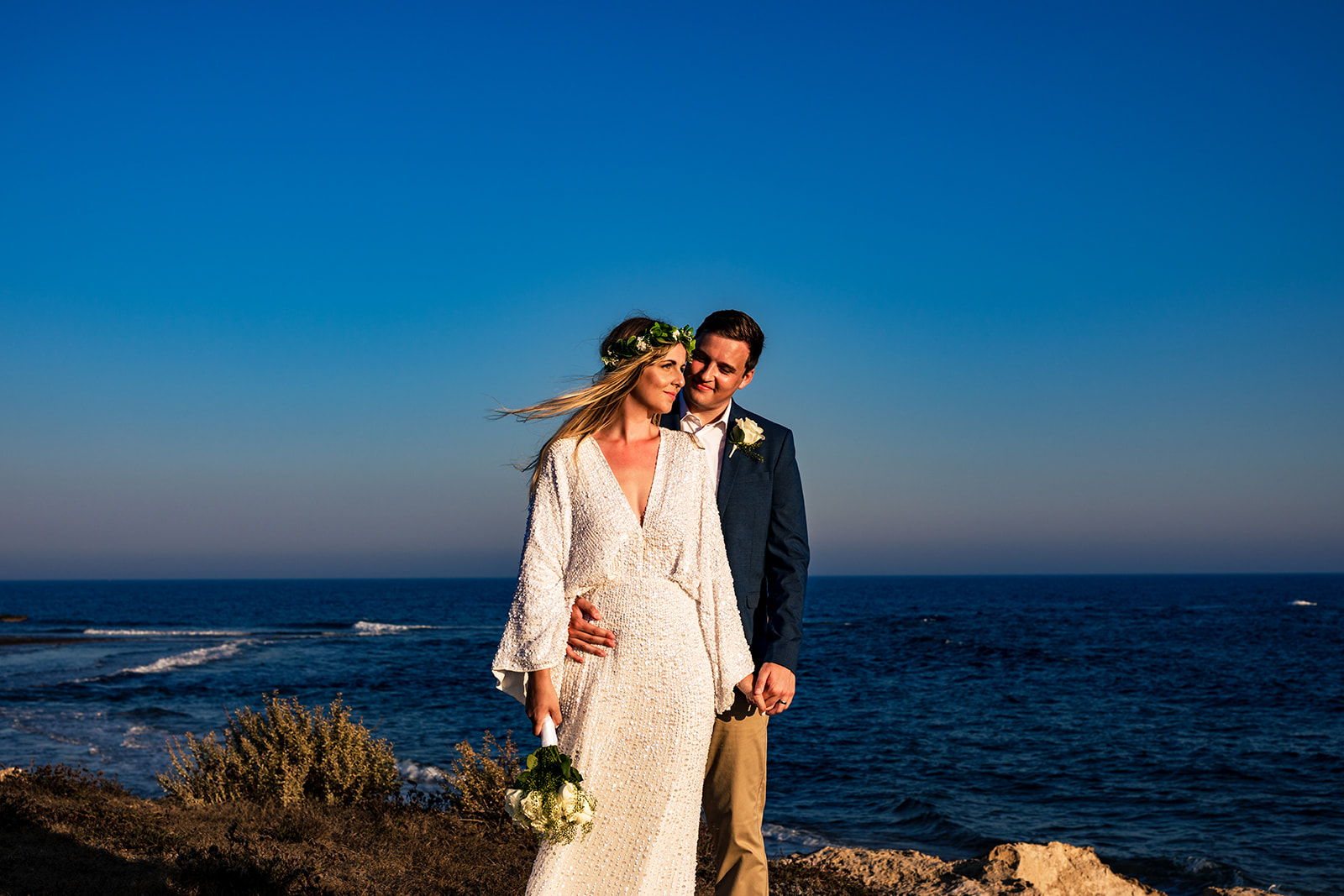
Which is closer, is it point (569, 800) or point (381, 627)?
point (569, 800)

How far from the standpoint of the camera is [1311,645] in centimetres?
4188

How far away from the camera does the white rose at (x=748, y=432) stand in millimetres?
3525

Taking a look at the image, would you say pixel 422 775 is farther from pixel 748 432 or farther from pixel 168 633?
pixel 168 633

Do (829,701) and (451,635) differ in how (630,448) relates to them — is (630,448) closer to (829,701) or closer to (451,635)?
(829,701)

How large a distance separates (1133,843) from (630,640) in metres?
11.8

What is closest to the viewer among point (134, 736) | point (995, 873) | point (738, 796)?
point (738, 796)

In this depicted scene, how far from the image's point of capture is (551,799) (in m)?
A: 2.61

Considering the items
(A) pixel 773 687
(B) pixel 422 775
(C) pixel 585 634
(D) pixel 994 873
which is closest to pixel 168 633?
(B) pixel 422 775

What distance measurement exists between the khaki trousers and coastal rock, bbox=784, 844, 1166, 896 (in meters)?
3.98

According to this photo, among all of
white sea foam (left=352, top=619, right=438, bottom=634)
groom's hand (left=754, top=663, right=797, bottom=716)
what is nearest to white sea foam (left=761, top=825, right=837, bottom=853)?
groom's hand (left=754, top=663, right=797, bottom=716)

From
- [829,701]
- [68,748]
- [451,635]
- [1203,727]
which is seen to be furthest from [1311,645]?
[68,748]

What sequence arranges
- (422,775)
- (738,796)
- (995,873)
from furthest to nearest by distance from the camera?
(422,775) → (995,873) → (738,796)

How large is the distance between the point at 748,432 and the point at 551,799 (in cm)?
155

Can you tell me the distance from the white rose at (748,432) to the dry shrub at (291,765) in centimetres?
594
